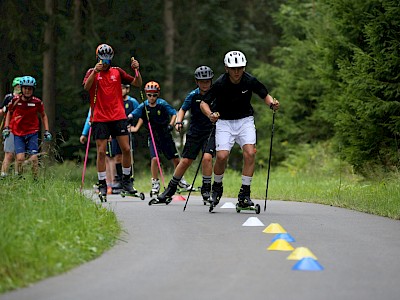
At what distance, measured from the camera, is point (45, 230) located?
29.8 feet

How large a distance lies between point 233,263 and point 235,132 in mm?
5276

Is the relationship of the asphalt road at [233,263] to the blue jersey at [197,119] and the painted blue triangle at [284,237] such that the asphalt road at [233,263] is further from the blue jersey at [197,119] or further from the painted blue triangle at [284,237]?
the blue jersey at [197,119]

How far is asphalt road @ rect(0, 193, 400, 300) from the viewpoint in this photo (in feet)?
23.5

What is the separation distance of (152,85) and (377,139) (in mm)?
4439

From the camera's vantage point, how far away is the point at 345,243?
1002cm

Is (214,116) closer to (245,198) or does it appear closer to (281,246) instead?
(245,198)

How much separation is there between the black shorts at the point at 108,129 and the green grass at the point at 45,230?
2.80 meters

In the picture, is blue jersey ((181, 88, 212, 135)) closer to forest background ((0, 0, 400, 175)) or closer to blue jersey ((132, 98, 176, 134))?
blue jersey ((132, 98, 176, 134))

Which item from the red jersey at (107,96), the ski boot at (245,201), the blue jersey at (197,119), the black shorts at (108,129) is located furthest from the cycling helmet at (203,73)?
the ski boot at (245,201)

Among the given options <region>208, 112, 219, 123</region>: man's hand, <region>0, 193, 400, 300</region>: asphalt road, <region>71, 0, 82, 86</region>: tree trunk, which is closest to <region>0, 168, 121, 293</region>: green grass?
<region>0, 193, 400, 300</region>: asphalt road

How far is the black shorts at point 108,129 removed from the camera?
1545 centimetres

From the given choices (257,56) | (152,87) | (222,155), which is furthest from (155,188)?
(257,56)

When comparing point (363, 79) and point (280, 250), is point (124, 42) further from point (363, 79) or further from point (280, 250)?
point (280, 250)

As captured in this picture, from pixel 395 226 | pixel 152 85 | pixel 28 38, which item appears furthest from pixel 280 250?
pixel 28 38
